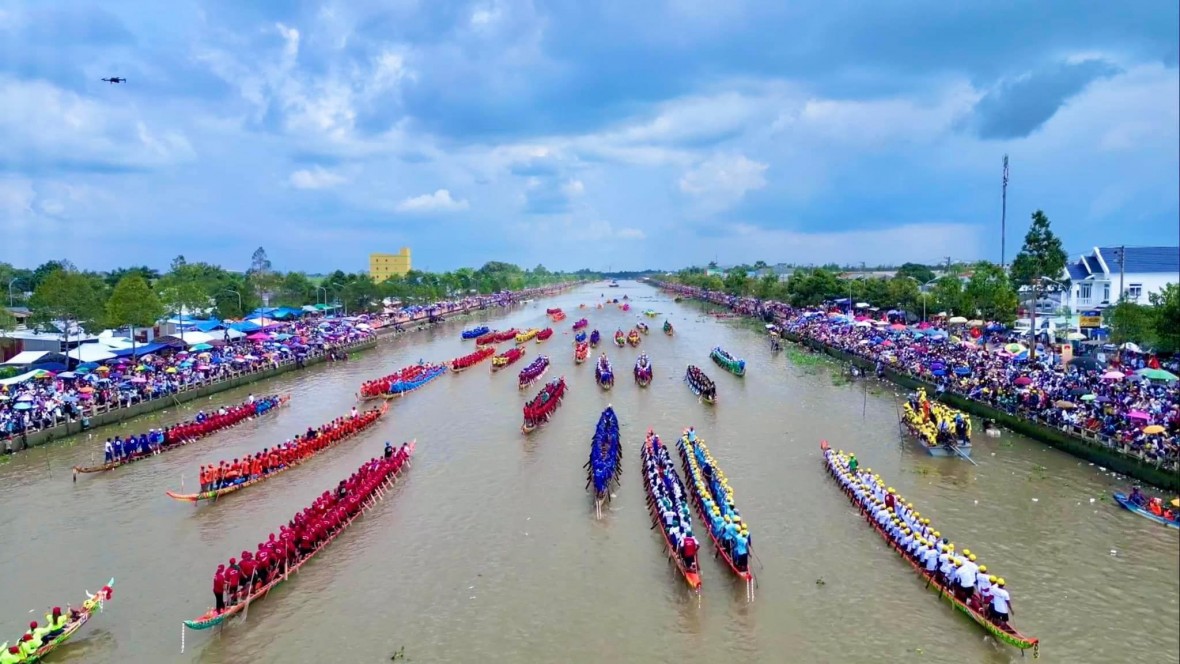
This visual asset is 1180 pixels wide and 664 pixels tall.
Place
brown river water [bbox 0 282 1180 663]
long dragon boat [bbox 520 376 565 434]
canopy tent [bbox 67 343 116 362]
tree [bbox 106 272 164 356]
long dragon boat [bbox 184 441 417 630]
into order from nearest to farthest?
brown river water [bbox 0 282 1180 663] → long dragon boat [bbox 184 441 417 630] → long dragon boat [bbox 520 376 565 434] → canopy tent [bbox 67 343 116 362] → tree [bbox 106 272 164 356]

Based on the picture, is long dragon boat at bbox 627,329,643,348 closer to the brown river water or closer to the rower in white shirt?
the brown river water

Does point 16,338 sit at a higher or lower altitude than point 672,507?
higher

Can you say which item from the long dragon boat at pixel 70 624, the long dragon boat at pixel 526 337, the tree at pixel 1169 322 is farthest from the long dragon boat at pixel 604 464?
the long dragon boat at pixel 526 337

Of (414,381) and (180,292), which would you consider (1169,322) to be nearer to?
(414,381)

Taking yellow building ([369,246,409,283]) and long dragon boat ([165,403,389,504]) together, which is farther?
yellow building ([369,246,409,283])

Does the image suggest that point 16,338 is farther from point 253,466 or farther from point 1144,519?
point 1144,519

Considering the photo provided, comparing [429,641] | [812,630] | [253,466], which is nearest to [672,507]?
[812,630]

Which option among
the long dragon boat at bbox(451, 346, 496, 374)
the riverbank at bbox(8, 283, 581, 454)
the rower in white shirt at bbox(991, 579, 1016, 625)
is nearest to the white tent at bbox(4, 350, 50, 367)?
the riverbank at bbox(8, 283, 581, 454)
